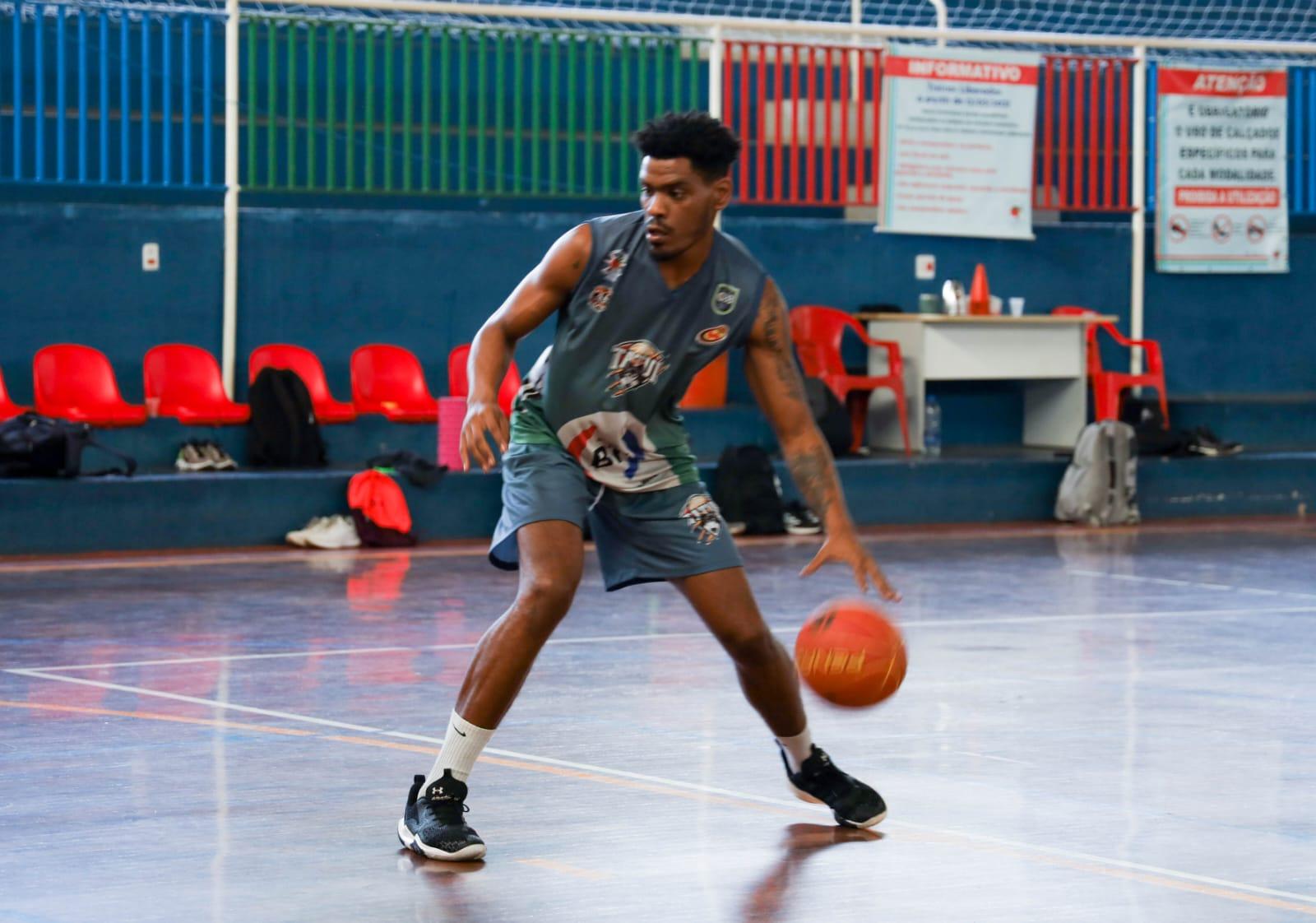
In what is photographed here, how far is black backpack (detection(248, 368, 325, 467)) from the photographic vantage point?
12688mm

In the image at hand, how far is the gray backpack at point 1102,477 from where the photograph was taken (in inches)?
550

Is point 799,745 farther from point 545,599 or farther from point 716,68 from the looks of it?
point 716,68

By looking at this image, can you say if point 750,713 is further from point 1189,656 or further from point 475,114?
point 475,114

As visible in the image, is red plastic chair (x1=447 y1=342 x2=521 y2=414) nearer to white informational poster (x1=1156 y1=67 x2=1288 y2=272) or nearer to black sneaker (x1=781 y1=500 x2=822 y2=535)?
black sneaker (x1=781 y1=500 x2=822 y2=535)

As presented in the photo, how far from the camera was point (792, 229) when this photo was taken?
15164mm

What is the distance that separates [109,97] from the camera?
44.2 feet

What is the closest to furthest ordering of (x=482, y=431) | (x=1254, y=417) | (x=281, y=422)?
(x=482, y=431)
(x=281, y=422)
(x=1254, y=417)

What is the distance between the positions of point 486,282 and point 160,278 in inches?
90.5

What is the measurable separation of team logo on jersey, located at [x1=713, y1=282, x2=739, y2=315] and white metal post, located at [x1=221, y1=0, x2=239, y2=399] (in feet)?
29.4

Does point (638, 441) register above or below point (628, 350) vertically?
below

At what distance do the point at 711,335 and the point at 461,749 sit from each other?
1.22 metres

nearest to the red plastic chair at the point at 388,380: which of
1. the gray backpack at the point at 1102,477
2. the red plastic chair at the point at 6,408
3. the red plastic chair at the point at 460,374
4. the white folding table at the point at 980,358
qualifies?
the red plastic chair at the point at 460,374

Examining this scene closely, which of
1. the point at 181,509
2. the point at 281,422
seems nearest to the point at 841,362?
the point at 281,422

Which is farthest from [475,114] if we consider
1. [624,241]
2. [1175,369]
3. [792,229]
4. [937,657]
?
[624,241]
